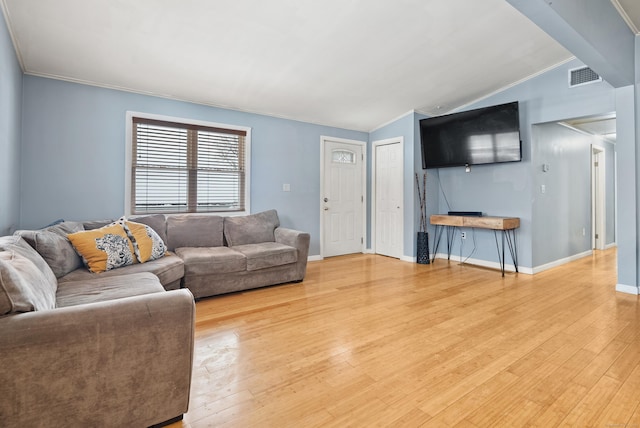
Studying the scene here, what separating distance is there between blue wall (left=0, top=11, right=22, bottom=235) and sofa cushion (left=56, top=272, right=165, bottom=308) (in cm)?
95

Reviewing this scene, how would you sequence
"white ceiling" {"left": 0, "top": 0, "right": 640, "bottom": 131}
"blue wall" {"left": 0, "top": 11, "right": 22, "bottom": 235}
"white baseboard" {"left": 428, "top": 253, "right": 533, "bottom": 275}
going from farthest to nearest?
"white baseboard" {"left": 428, "top": 253, "right": 533, "bottom": 275}
"white ceiling" {"left": 0, "top": 0, "right": 640, "bottom": 131}
"blue wall" {"left": 0, "top": 11, "right": 22, "bottom": 235}

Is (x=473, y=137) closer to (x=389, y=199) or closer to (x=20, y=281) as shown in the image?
(x=389, y=199)

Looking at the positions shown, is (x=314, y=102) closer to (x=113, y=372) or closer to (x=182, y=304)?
(x=182, y=304)

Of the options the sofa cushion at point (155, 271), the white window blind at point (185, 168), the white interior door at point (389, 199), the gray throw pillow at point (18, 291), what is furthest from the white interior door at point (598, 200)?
the gray throw pillow at point (18, 291)

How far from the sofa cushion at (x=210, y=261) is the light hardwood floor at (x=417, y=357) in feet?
1.01

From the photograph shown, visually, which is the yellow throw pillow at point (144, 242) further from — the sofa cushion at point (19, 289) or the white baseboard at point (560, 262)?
the white baseboard at point (560, 262)

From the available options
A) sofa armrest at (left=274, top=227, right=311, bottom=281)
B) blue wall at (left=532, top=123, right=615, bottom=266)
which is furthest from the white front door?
blue wall at (left=532, top=123, right=615, bottom=266)

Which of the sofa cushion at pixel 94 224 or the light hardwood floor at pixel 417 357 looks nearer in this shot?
the light hardwood floor at pixel 417 357

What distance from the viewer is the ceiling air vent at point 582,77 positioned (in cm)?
361

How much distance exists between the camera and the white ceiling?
96.3 inches

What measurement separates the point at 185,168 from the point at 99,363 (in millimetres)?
3091

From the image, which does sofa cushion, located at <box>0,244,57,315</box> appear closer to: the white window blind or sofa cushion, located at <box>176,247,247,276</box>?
sofa cushion, located at <box>176,247,247,276</box>

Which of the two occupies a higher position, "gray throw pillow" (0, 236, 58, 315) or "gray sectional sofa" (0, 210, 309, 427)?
"gray throw pillow" (0, 236, 58, 315)

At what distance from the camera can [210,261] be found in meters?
3.12
